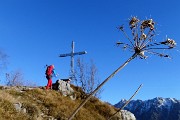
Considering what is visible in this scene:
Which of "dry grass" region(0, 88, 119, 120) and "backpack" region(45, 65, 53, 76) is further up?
"backpack" region(45, 65, 53, 76)

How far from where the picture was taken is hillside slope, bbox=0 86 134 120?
→ 17219 millimetres

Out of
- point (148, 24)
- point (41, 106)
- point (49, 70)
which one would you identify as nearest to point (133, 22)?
point (148, 24)

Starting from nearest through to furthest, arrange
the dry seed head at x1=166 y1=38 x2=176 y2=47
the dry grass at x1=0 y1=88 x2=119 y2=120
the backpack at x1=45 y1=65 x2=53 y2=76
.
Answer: the dry seed head at x1=166 y1=38 x2=176 y2=47 → the dry grass at x1=0 y1=88 x2=119 y2=120 → the backpack at x1=45 y1=65 x2=53 y2=76

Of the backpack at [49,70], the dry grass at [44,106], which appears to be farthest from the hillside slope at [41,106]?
the backpack at [49,70]

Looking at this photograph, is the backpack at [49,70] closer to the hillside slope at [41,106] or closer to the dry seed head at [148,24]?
the hillside slope at [41,106]

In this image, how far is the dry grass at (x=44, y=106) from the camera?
17125 millimetres

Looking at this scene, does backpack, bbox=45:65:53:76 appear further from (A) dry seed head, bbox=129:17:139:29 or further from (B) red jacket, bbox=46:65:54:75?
(A) dry seed head, bbox=129:17:139:29

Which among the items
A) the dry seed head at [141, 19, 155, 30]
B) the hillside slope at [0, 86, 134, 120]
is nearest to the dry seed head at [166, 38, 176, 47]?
the dry seed head at [141, 19, 155, 30]

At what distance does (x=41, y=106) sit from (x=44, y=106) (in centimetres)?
41

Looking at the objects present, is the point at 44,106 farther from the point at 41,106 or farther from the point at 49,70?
the point at 49,70

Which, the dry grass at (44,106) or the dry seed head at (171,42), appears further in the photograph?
the dry grass at (44,106)

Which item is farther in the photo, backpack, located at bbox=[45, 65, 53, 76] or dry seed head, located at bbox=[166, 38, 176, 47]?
backpack, located at bbox=[45, 65, 53, 76]

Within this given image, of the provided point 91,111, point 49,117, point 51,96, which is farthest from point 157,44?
point 91,111

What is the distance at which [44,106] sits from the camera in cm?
2106
